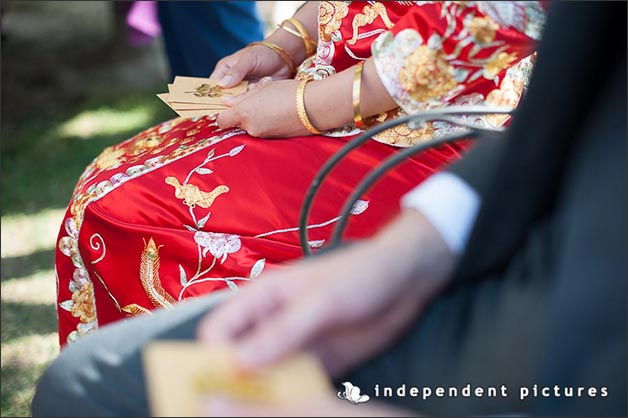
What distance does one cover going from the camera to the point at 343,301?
0.82 metres

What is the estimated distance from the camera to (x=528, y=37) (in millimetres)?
1167

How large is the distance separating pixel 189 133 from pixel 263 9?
2193mm

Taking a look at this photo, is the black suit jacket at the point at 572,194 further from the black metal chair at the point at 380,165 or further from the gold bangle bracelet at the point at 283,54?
the gold bangle bracelet at the point at 283,54

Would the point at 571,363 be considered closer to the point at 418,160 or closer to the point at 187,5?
the point at 418,160

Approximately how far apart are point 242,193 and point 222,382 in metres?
0.64

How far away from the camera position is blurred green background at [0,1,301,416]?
6.86 feet

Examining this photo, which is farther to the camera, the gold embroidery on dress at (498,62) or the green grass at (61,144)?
the green grass at (61,144)

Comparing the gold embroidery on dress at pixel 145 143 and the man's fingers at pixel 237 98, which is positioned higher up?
the man's fingers at pixel 237 98

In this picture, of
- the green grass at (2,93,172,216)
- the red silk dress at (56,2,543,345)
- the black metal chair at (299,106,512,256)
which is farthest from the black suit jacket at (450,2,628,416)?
the green grass at (2,93,172,216)

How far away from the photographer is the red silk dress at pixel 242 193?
4.56 feet

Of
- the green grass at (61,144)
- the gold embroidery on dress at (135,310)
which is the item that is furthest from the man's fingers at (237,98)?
the green grass at (61,144)

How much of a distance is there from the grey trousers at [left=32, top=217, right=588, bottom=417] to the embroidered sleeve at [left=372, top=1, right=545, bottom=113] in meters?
0.33

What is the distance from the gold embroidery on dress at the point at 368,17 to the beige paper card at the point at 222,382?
0.79 m

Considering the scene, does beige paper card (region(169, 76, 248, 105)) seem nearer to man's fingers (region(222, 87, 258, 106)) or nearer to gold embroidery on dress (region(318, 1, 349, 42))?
man's fingers (region(222, 87, 258, 106))
